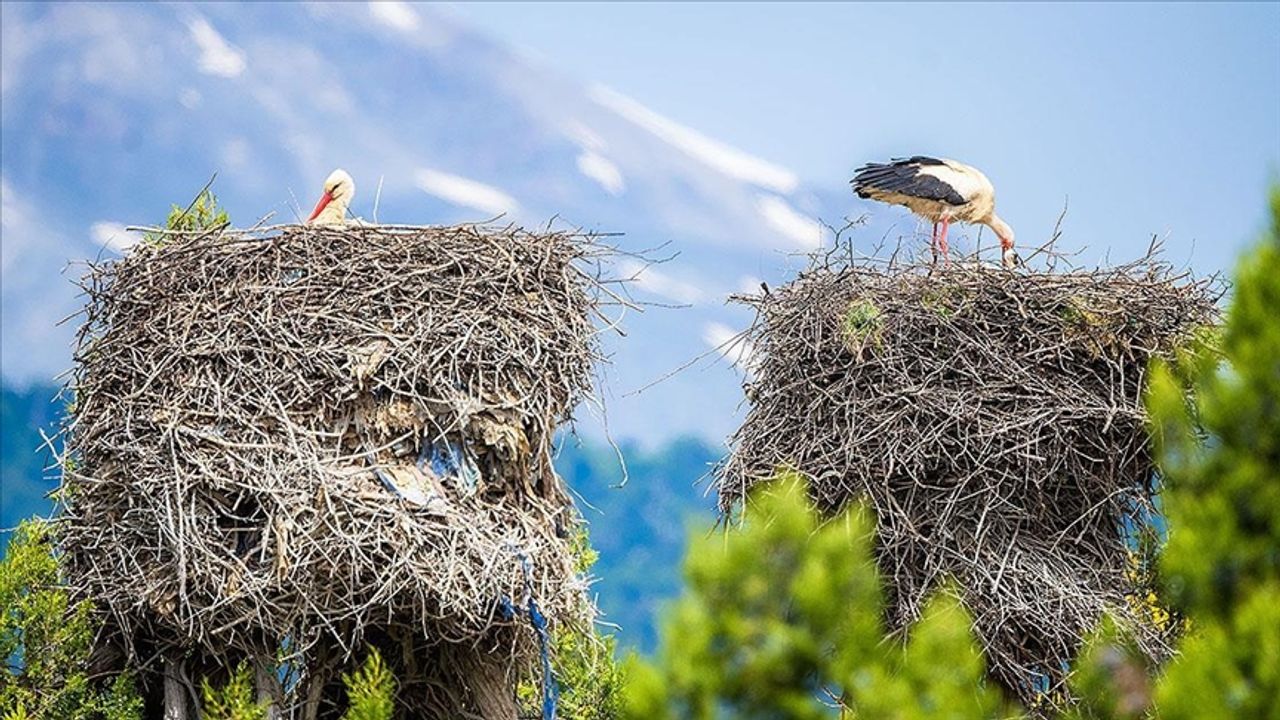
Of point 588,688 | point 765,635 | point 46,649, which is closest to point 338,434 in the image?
point 46,649

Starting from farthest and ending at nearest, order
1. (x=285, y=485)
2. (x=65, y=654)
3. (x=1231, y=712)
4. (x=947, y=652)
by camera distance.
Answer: (x=65, y=654) < (x=285, y=485) < (x=947, y=652) < (x=1231, y=712)

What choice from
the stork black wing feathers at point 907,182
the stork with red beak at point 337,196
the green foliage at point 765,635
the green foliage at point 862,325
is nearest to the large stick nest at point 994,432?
the green foliage at point 862,325

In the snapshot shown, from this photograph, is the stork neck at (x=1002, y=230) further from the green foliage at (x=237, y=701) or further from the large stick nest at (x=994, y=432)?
the green foliage at (x=237, y=701)

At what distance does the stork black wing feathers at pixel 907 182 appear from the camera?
12.7m

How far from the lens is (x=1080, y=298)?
11156 mm

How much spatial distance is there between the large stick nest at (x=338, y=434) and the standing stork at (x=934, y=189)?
363 centimetres

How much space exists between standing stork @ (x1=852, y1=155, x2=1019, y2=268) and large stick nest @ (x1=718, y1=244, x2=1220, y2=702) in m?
1.40

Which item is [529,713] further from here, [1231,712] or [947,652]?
[1231,712]

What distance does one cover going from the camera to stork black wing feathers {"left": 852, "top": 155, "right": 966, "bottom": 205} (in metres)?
12.7

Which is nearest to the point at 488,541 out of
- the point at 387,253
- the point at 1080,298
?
the point at 387,253

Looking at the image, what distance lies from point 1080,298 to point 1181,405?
4120mm

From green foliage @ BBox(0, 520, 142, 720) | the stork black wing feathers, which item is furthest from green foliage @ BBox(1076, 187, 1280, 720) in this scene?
green foliage @ BBox(0, 520, 142, 720)

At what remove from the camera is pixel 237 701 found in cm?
893

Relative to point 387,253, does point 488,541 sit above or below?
below
